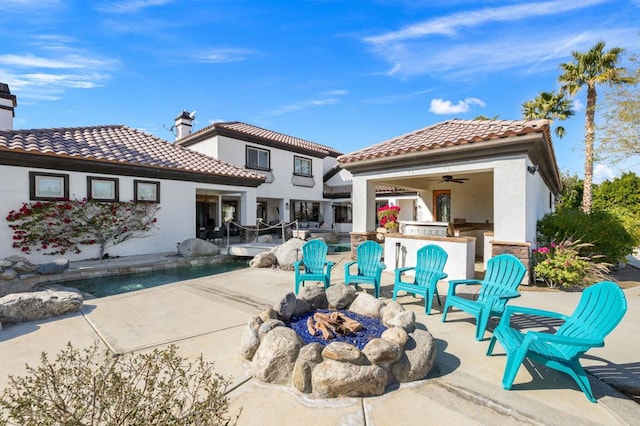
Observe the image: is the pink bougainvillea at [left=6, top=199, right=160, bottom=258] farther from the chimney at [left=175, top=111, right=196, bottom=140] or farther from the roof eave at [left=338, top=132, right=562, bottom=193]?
the chimney at [left=175, top=111, right=196, bottom=140]

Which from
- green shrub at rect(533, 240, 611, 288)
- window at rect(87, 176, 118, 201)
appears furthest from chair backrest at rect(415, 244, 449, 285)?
window at rect(87, 176, 118, 201)

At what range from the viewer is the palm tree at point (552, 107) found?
19.6 m

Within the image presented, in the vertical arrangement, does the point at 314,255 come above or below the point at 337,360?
above

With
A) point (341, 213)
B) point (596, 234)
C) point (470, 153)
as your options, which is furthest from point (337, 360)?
point (341, 213)

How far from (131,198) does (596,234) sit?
16.0m

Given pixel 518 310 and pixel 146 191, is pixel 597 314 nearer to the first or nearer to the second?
pixel 518 310

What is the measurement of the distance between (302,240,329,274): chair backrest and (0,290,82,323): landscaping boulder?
15.0 ft

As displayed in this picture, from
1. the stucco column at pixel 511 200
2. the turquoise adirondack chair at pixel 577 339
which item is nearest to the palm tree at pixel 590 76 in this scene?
the stucco column at pixel 511 200

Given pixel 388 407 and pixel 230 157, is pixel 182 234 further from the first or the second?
pixel 388 407

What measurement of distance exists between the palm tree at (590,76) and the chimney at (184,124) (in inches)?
908

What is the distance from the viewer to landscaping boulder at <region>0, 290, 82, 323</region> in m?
4.96

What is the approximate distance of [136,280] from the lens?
8.88 m

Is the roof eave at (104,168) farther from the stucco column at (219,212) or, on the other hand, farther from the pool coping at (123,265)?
the pool coping at (123,265)

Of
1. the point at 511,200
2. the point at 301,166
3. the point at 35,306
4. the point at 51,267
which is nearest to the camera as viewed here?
the point at 35,306
